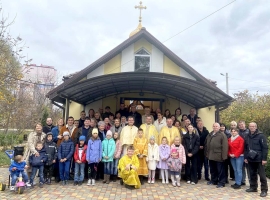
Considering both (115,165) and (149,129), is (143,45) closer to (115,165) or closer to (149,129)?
(149,129)

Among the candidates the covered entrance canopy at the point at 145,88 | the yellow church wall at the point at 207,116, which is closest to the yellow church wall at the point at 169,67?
the covered entrance canopy at the point at 145,88

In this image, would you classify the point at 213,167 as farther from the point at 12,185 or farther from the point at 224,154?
the point at 12,185

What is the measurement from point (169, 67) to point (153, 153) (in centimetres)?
589

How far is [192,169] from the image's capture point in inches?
290

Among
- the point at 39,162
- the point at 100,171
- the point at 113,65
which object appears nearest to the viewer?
the point at 39,162

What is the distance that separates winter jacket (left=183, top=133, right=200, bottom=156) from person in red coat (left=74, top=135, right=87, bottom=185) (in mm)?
3124

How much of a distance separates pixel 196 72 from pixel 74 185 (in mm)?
7580


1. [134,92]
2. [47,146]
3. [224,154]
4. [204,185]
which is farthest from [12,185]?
[134,92]

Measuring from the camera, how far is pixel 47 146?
6.91 m

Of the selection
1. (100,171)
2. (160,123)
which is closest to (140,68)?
(160,123)

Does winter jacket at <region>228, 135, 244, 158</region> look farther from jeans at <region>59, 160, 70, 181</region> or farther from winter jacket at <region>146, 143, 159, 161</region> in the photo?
jeans at <region>59, 160, 70, 181</region>

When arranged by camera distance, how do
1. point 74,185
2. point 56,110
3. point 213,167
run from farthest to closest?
point 56,110
point 213,167
point 74,185

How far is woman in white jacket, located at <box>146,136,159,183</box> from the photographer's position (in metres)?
7.17

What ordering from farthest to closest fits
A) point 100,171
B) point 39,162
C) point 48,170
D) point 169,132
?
point 169,132 → point 100,171 → point 48,170 → point 39,162
